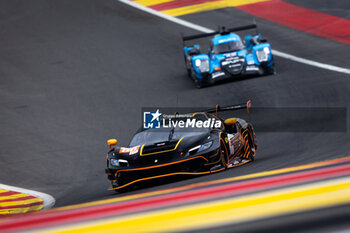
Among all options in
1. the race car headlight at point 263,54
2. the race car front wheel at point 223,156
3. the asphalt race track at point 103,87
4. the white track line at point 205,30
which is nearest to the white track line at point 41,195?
the asphalt race track at point 103,87

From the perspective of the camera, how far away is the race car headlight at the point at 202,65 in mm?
15898

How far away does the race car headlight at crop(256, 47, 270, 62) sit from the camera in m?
15.8

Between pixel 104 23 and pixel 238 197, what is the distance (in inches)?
760

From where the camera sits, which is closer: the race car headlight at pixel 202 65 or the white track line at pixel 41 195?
the white track line at pixel 41 195

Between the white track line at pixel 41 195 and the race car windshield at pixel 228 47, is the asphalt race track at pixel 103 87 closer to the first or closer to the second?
the white track line at pixel 41 195

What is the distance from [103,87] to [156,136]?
7.70 metres

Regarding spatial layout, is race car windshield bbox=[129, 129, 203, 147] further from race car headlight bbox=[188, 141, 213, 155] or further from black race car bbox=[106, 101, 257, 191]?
race car headlight bbox=[188, 141, 213, 155]

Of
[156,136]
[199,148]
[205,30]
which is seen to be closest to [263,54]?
[205,30]

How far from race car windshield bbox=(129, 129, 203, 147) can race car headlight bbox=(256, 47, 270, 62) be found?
23.9 feet

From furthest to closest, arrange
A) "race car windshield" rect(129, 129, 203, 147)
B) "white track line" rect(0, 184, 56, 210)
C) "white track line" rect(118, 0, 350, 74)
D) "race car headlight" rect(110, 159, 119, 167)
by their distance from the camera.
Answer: "white track line" rect(118, 0, 350, 74) < "white track line" rect(0, 184, 56, 210) < "race car windshield" rect(129, 129, 203, 147) < "race car headlight" rect(110, 159, 119, 167)

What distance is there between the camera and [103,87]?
53.5 feet

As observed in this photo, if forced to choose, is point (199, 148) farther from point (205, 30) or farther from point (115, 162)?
point (205, 30)

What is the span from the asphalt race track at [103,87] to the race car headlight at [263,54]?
0.52m
